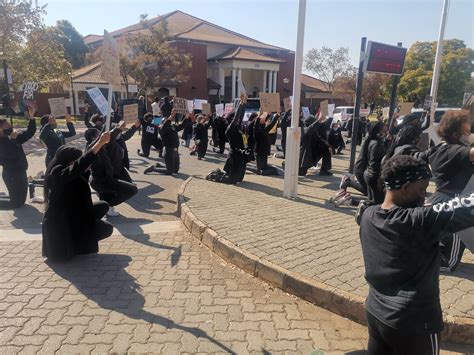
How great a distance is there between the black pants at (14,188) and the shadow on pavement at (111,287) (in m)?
3.23

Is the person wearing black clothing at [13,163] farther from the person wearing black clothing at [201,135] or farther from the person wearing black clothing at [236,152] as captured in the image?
the person wearing black clothing at [201,135]

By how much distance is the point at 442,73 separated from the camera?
41.4 metres

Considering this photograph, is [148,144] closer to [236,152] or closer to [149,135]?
[149,135]

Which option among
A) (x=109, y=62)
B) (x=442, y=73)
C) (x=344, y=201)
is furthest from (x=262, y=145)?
(x=442, y=73)

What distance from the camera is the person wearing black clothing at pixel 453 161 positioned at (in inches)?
157

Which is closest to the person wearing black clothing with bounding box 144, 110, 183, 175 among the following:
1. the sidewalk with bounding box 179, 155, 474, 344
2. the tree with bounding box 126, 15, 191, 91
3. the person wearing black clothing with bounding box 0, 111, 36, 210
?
the sidewalk with bounding box 179, 155, 474, 344

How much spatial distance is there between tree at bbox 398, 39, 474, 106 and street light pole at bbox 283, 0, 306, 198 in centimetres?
3628

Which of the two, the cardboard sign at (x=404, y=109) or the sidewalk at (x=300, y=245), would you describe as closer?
the sidewalk at (x=300, y=245)

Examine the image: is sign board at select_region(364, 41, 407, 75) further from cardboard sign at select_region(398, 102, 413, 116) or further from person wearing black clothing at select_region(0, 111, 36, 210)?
person wearing black clothing at select_region(0, 111, 36, 210)

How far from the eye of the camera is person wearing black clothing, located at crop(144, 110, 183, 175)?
10.7 metres

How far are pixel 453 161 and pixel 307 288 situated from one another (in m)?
2.02

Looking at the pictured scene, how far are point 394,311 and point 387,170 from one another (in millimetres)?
783

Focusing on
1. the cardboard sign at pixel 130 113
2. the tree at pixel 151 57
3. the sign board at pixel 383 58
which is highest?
the tree at pixel 151 57

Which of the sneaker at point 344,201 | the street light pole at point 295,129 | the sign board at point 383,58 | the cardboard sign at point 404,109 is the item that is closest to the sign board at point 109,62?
the street light pole at point 295,129
